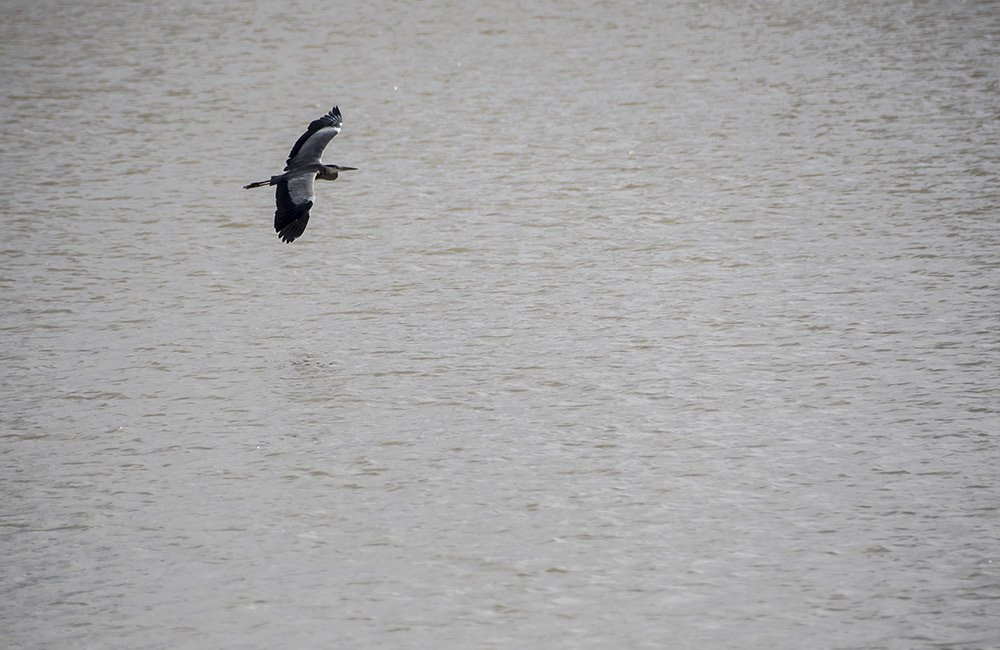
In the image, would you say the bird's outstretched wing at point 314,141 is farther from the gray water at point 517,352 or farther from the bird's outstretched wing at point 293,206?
the gray water at point 517,352

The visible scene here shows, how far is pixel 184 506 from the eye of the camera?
3797 mm

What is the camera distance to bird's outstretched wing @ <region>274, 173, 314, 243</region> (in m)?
5.25

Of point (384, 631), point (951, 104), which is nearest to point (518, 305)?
point (384, 631)

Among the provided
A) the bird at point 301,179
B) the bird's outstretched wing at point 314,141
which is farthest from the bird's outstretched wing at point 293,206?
the bird's outstretched wing at point 314,141

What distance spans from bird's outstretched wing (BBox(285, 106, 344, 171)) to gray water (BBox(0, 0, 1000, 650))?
1.58ft

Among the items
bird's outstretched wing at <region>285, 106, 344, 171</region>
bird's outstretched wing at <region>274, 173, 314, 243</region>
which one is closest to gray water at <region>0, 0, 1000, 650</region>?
bird's outstretched wing at <region>274, 173, 314, 243</region>

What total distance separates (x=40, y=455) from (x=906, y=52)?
21.5ft

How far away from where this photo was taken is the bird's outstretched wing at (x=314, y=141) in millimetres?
5824

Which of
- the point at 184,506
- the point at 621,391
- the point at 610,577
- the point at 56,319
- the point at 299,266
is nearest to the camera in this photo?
the point at 610,577

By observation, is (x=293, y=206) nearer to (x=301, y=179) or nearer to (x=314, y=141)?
(x=301, y=179)

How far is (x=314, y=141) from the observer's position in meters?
5.91

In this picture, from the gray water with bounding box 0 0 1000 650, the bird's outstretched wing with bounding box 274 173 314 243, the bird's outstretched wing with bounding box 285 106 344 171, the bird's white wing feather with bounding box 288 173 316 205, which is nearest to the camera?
the gray water with bounding box 0 0 1000 650

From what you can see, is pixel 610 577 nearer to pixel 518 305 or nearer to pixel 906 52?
pixel 518 305

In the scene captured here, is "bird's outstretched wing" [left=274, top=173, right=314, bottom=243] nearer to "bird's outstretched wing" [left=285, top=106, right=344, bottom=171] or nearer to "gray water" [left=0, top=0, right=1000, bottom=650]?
"bird's outstretched wing" [left=285, top=106, right=344, bottom=171]
